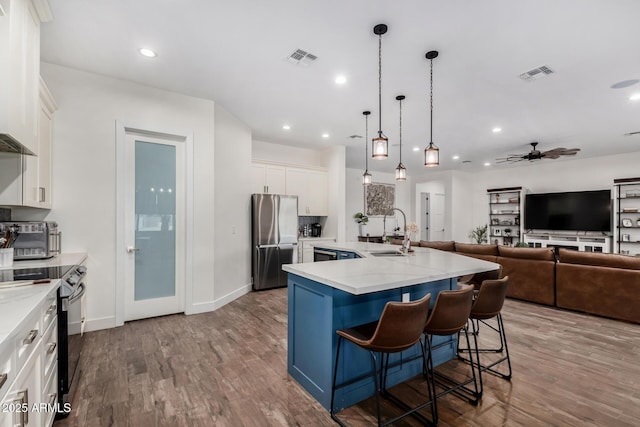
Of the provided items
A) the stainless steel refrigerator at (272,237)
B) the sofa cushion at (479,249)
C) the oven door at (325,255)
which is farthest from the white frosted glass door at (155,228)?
the sofa cushion at (479,249)

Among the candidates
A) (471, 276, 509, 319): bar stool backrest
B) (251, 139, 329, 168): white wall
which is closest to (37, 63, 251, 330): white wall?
(251, 139, 329, 168): white wall

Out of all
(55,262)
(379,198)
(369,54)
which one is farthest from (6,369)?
(379,198)

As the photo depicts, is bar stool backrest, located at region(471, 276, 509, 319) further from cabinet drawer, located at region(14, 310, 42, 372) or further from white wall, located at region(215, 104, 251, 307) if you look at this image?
white wall, located at region(215, 104, 251, 307)

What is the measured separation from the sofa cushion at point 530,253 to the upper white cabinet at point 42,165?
19.9 feet

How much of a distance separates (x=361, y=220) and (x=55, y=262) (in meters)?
6.79

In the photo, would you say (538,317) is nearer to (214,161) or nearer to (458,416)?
(458,416)

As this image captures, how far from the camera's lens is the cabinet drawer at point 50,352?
1621 mm

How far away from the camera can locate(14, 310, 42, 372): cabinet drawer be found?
124 centimetres

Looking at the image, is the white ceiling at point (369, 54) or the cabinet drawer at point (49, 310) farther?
the white ceiling at point (369, 54)

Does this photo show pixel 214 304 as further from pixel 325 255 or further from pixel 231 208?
pixel 325 255

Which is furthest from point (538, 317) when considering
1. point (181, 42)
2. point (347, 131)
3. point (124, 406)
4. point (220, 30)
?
point (181, 42)

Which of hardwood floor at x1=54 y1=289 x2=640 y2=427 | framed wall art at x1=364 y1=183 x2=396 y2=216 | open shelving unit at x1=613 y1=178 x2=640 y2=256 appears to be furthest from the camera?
→ framed wall art at x1=364 y1=183 x2=396 y2=216

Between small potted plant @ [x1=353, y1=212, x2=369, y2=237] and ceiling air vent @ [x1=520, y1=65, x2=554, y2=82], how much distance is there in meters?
5.39

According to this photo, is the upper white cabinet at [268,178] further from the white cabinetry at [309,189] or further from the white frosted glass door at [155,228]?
the white frosted glass door at [155,228]
